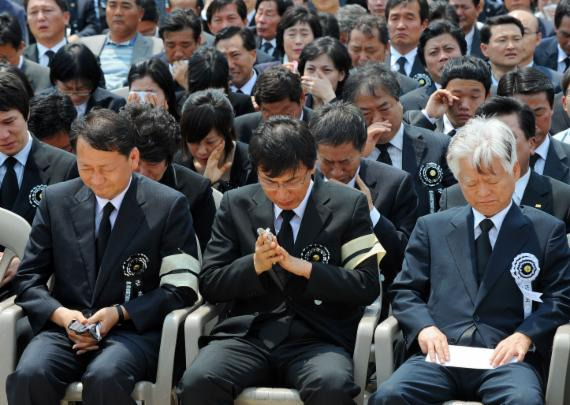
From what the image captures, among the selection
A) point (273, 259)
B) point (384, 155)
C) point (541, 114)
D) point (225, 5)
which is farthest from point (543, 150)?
point (225, 5)

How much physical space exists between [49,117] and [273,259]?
7.35 feet

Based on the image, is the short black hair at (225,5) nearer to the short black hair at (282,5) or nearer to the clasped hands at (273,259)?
the short black hair at (282,5)

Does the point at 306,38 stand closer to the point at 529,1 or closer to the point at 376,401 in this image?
the point at 529,1

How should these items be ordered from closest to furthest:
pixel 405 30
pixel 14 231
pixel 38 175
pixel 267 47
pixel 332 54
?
pixel 14 231 → pixel 38 175 → pixel 332 54 → pixel 405 30 → pixel 267 47

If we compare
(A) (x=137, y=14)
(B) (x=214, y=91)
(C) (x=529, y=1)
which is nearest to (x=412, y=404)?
(B) (x=214, y=91)

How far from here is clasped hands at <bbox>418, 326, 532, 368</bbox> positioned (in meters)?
4.22

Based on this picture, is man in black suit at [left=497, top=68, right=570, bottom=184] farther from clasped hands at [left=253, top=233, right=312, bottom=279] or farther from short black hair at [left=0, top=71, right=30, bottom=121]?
short black hair at [left=0, top=71, right=30, bottom=121]

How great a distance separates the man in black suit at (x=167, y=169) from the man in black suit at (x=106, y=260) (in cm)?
53

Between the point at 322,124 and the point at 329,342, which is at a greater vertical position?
the point at 322,124

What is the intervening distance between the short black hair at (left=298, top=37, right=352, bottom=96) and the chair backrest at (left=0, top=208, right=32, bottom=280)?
3.06 metres

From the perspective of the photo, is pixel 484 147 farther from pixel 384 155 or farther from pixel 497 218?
pixel 384 155

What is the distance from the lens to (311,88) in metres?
7.17

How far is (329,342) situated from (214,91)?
215 centimetres

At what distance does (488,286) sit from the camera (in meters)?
4.40
